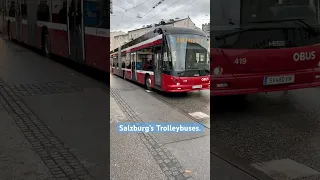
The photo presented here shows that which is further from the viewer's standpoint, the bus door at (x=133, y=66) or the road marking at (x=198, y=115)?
the bus door at (x=133, y=66)

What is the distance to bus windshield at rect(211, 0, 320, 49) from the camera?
4.20 m

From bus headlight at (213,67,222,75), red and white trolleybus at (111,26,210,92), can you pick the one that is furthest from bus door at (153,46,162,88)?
bus headlight at (213,67,222,75)

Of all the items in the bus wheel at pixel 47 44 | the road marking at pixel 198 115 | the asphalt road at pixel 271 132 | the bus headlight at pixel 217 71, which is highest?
the bus wheel at pixel 47 44

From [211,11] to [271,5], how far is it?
8.12 feet

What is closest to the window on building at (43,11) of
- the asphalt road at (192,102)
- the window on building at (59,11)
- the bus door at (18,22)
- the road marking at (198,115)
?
the window on building at (59,11)

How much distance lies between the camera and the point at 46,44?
8.05 metres

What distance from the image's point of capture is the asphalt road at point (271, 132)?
3.29 meters

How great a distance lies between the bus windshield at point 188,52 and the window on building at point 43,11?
14.1ft

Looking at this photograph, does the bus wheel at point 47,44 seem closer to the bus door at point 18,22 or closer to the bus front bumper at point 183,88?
the bus door at point 18,22

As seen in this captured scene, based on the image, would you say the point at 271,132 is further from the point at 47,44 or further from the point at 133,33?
the point at 47,44

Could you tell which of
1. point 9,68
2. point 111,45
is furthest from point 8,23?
point 111,45

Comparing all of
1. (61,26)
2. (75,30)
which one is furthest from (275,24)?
(61,26)

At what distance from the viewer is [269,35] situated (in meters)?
4.53

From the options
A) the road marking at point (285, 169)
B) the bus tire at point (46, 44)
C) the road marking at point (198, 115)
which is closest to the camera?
the road marking at point (198, 115)
